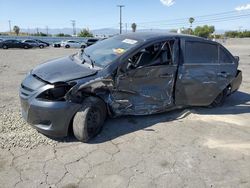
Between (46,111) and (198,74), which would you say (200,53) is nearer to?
(198,74)

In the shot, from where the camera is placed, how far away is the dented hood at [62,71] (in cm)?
385

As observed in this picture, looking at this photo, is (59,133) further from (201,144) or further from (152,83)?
(201,144)

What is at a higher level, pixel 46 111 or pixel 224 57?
pixel 224 57

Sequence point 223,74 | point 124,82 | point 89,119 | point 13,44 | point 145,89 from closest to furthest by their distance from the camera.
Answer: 1. point 89,119
2. point 124,82
3. point 145,89
4. point 223,74
5. point 13,44

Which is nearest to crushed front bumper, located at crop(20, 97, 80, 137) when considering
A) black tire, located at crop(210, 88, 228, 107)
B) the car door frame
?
the car door frame

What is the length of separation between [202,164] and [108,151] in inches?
50.8

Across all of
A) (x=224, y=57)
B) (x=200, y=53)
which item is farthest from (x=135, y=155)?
(x=224, y=57)

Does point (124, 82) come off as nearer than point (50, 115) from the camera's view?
No

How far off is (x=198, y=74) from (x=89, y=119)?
242 cm

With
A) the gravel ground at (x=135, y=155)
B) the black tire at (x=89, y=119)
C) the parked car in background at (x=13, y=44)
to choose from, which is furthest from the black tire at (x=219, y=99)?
the parked car in background at (x=13, y=44)

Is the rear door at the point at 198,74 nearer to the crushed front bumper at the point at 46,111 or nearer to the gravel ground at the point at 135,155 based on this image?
the gravel ground at the point at 135,155

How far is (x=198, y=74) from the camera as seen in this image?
5.22 m

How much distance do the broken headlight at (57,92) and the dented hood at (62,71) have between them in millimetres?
96

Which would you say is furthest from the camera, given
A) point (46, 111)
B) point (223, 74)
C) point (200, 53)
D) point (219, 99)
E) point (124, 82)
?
point (219, 99)
